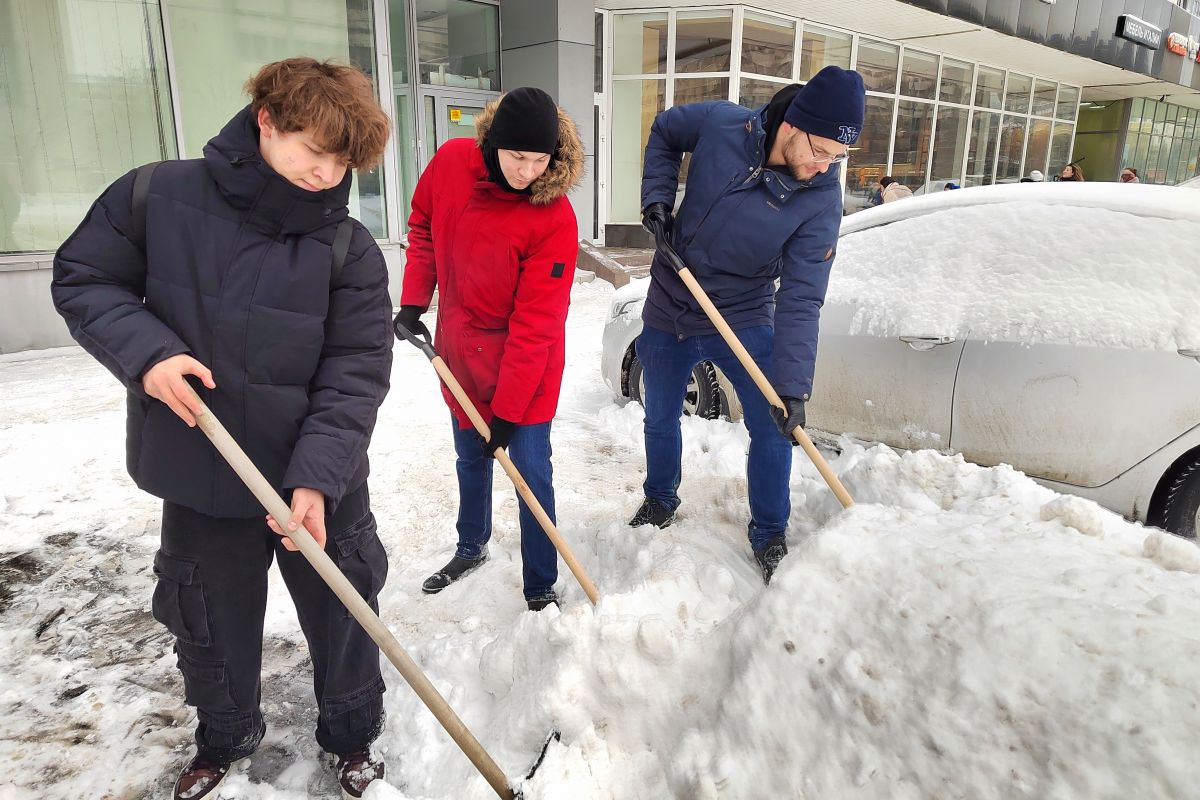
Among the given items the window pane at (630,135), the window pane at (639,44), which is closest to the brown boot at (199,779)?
the window pane at (630,135)

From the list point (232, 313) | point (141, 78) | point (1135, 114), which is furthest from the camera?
point (1135, 114)

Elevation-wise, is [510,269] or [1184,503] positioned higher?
[510,269]

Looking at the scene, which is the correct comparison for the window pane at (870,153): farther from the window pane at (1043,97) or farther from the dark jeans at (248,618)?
the dark jeans at (248,618)

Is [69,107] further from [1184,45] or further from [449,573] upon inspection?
[1184,45]

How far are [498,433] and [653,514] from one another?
3.80 feet

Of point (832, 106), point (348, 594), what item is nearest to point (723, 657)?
point (348, 594)

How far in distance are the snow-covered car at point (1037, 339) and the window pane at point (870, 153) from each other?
12.0 meters

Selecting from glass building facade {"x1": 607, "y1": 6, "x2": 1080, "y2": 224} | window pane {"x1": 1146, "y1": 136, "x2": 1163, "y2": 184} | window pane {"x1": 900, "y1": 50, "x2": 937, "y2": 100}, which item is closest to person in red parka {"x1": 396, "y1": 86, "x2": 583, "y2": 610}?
glass building facade {"x1": 607, "y1": 6, "x2": 1080, "y2": 224}

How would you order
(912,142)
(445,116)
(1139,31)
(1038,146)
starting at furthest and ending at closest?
(1038,146) → (1139,31) → (912,142) → (445,116)

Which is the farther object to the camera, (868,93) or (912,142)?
(912,142)

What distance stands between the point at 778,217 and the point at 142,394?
7.16 feet

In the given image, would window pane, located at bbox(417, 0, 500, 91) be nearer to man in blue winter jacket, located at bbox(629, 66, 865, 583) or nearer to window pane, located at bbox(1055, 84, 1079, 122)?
man in blue winter jacket, located at bbox(629, 66, 865, 583)

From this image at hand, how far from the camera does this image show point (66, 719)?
7.68 ft

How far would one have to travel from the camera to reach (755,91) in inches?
508
